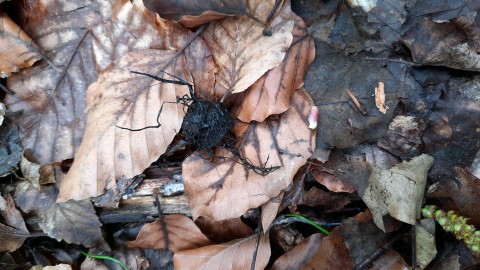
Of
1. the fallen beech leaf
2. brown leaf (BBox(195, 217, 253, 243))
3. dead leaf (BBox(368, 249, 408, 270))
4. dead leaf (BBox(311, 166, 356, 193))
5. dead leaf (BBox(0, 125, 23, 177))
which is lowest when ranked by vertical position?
dead leaf (BBox(368, 249, 408, 270))

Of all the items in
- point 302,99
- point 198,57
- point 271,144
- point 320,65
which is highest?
point 198,57

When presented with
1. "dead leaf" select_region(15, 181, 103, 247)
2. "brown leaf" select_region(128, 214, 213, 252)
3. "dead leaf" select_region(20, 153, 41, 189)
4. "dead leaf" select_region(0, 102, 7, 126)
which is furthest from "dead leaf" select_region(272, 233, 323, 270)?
"dead leaf" select_region(0, 102, 7, 126)

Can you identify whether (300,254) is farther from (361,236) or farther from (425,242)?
(425,242)

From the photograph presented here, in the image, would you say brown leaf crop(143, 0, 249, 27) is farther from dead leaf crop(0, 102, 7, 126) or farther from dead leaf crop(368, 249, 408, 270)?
dead leaf crop(368, 249, 408, 270)

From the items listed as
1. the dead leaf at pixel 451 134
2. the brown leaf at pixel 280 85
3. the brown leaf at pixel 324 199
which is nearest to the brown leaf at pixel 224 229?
the brown leaf at pixel 324 199

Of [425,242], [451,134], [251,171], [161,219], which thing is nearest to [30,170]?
[161,219]

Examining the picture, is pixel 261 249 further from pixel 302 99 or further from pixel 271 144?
pixel 302 99

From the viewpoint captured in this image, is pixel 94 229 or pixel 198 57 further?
pixel 94 229

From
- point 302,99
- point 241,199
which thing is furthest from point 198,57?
point 241,199
